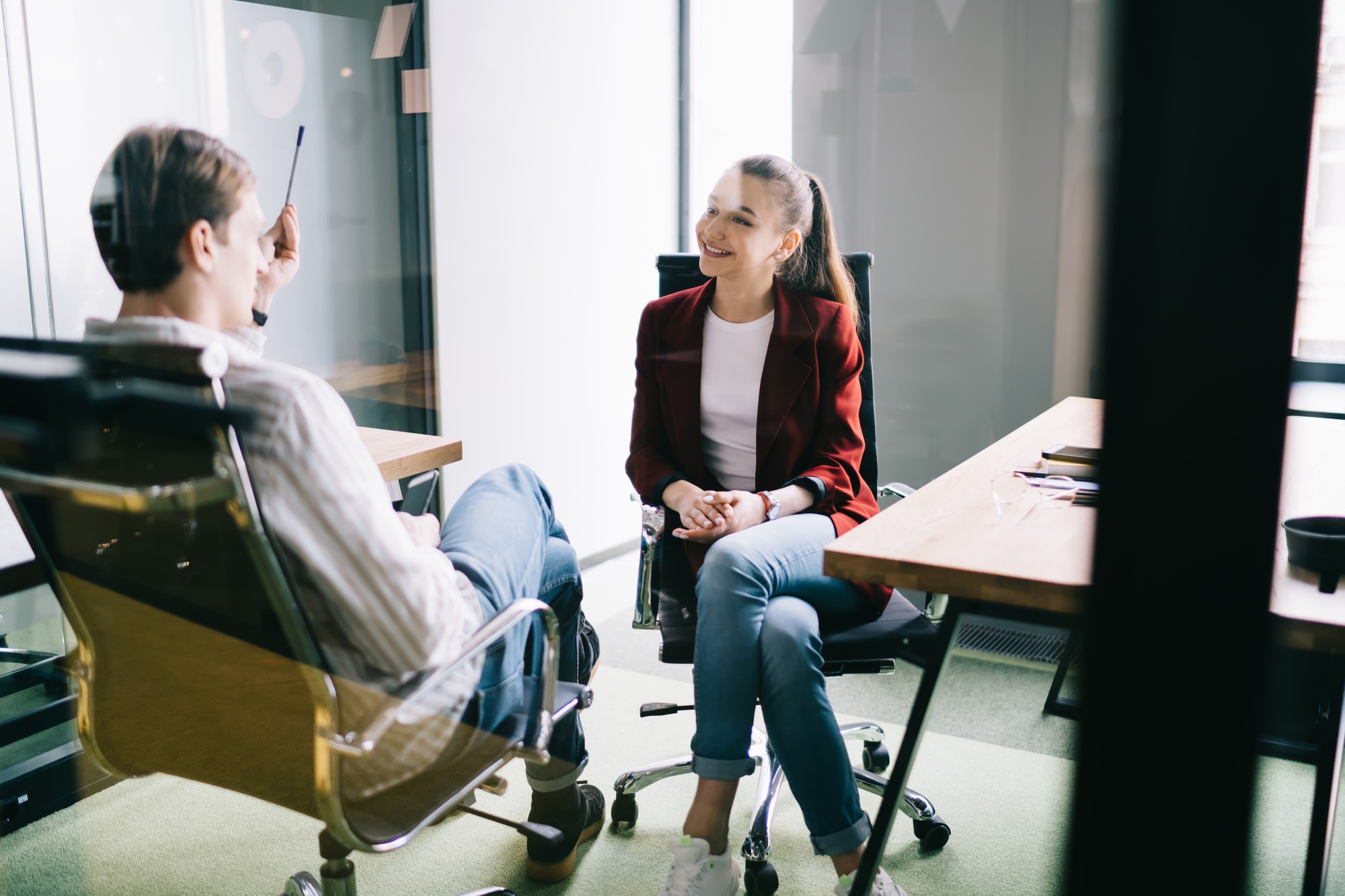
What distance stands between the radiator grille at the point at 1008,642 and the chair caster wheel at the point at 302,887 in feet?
3.35

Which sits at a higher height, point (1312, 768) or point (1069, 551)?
point (1069, 551)

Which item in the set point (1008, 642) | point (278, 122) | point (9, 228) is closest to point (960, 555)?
point (1008, 642)

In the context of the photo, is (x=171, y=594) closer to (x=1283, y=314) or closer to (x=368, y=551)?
(x=368, y=551)

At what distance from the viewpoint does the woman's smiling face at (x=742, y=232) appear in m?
1.83

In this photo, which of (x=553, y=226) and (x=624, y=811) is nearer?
(x=624, y=811)

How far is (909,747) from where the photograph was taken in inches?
48.3

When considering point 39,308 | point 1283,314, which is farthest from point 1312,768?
point 39,308

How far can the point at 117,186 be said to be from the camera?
112cm

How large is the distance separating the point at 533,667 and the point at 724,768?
37 centimetres

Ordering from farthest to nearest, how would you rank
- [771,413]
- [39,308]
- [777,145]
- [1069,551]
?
[777,145], [771,413], [39,308], [1069,551]

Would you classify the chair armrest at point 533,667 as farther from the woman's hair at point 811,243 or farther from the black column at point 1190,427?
the woman's hair at point 811,243

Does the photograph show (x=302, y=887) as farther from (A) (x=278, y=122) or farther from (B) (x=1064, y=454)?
(B) (x=1064, y=454)

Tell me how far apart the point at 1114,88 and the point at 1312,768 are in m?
0.60

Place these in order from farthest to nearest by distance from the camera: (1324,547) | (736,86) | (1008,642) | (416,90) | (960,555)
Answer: (736,86) → (416,90) → (1008,642) → (960,555) → (1324,547)
